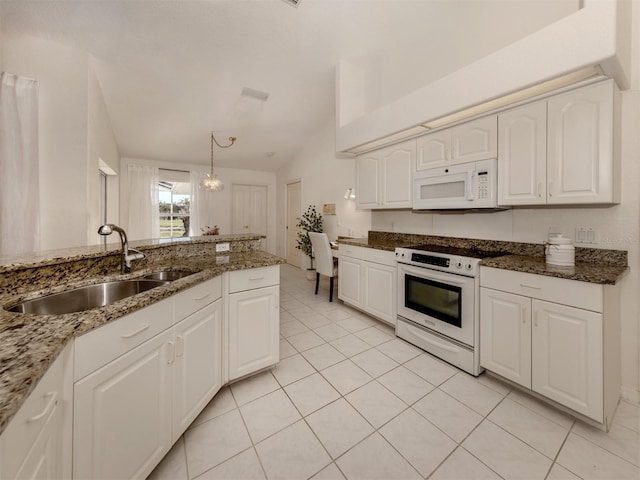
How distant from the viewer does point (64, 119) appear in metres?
2.43

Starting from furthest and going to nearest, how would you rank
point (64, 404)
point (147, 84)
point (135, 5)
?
1. point (147, 84)
2. point (135, 5)
3. point (64, 404)

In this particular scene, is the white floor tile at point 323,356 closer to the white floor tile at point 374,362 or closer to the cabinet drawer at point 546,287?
the white floor tile at point 374,362

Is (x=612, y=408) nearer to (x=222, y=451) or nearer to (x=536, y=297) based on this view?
(x=536, y=297)

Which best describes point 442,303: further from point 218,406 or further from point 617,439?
point 218,406

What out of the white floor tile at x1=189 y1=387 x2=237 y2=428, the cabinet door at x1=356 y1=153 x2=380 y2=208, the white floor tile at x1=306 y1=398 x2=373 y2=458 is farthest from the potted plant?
the white floor tile at x1=306 y1=398 x2=373 y2=458

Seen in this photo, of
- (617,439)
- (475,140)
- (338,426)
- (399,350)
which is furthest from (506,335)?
(475,140)

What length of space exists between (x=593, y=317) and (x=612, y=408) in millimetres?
643

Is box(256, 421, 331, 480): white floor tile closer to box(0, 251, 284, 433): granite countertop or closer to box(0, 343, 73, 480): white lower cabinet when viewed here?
box(0, 343, 73, 480): white lower cabinet

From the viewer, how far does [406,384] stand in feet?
6.25

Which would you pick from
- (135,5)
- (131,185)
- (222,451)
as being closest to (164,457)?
(222,451)

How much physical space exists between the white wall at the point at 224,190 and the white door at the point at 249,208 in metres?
0.11

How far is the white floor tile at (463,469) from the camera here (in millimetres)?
1234

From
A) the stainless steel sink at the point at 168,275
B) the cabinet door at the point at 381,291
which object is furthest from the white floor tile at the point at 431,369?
the stainless steel sink at the point at 168,275

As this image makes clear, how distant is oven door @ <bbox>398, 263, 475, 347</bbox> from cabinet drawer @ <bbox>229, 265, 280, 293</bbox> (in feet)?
4.29
